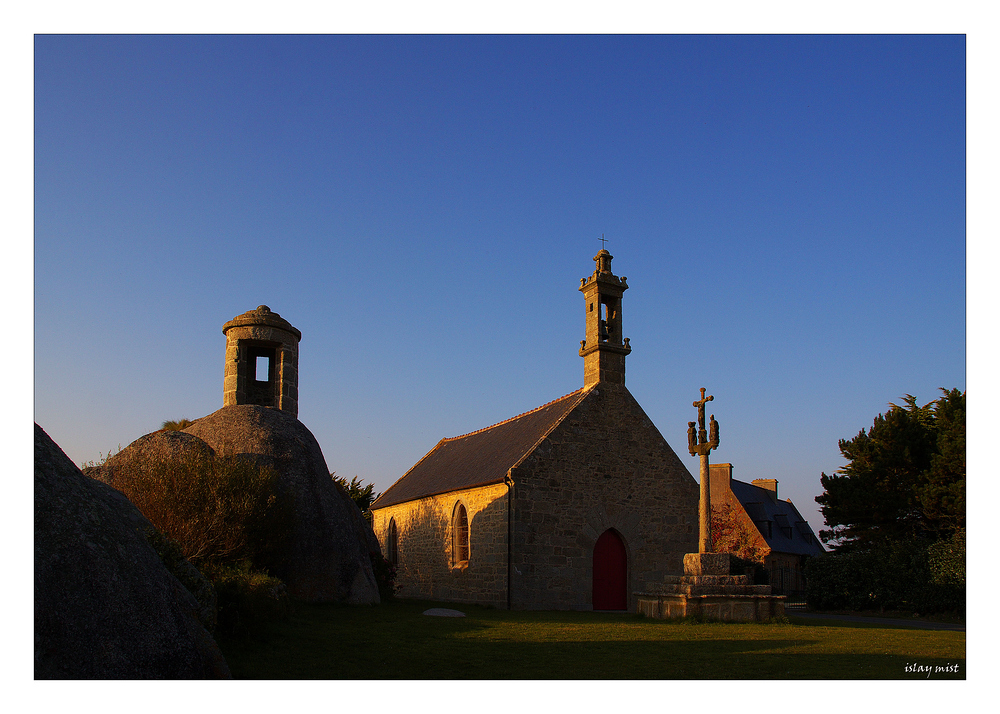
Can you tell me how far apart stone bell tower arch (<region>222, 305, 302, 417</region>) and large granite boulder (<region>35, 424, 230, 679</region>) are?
12.9m

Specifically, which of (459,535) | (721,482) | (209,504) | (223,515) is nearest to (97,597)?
(223,515)

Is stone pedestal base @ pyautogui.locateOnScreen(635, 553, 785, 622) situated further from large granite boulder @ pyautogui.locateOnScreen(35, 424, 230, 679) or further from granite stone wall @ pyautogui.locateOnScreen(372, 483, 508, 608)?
large granite boulder @ pyautogui.locateOnScreen(35, 424, 230, 679)

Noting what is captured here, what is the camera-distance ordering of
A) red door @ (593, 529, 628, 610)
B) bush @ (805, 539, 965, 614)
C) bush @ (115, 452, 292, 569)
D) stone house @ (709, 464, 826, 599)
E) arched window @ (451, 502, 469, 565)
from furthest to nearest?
stone house @ (709, 464, 826, 599)
arched window @ (451, 502, 469, 565)
red door @ (593, 529, 628, 610)
bush @ (805, 539, 965, 614)
bush @ (115, 452, 292, 569)

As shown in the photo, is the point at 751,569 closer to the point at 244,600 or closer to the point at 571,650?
the point at 571,650

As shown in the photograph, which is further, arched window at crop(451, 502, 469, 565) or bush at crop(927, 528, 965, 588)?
arched window at crop(451, 502, 469, 565)

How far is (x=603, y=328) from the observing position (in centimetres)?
2281

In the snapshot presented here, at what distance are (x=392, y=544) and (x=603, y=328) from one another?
12.7 metres

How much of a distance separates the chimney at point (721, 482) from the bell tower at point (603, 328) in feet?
61.8

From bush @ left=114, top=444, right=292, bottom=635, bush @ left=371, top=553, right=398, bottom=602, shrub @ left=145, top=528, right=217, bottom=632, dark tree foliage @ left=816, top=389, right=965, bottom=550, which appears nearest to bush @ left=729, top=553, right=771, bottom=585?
dark tree foliage @ left=816, top=389, right=965, bottom=550

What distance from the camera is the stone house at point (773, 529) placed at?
3612 cm

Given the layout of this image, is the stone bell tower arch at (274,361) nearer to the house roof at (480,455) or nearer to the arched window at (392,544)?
the house roof at (480,455)

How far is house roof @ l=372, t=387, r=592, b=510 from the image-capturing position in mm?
21250

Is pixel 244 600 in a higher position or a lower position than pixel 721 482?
higher

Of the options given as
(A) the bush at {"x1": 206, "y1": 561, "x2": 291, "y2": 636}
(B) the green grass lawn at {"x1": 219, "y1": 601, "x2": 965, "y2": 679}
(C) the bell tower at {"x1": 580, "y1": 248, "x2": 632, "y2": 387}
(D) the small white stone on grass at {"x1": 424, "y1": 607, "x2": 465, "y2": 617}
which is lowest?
(D) the small white stone on grass at {"x1": 424, "y1": 607, "x2": 465, "y2": 617}
